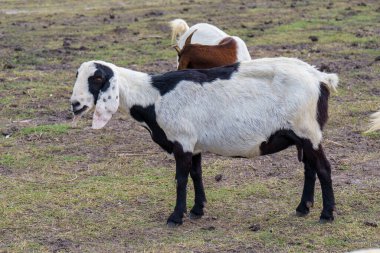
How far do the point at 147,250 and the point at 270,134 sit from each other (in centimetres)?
130

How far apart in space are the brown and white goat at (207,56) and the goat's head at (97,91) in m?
2.84

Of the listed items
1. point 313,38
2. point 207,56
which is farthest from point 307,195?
point 313,38

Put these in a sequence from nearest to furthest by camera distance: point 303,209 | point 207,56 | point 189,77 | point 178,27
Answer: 1. point 189,77
2. point 303,209
3. point 207,56
4. point 178,27

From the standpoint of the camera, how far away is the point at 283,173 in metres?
8.05

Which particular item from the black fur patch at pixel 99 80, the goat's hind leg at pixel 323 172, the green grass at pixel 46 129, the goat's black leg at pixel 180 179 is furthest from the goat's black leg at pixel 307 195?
the green grass at pixel 46 129

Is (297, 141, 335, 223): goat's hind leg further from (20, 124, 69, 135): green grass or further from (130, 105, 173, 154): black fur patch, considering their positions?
(20, 124, 69, 135): green grass

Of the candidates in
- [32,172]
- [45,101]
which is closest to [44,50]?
[45,101]

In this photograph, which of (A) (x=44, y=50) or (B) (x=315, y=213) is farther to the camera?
(A) (x=44, y=50)

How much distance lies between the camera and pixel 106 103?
6.53 meters

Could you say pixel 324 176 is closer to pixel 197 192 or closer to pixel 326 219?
pixel 326 219

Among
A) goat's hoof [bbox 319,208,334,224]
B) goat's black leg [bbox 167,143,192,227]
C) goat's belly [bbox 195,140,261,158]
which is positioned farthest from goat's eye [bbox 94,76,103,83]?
goat's hoof [bbox 319,208,334,224]

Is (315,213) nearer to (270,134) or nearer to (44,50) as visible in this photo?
(270,134)

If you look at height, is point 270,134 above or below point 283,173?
above

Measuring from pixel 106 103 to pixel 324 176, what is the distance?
1.77 m
